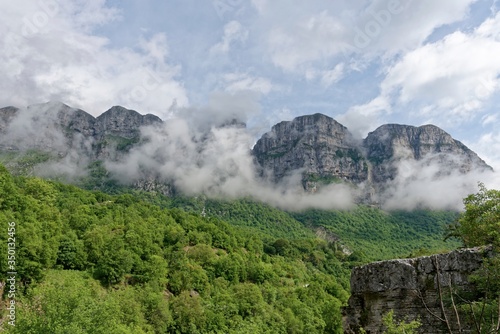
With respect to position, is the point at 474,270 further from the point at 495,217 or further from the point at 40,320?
the point at 40,320

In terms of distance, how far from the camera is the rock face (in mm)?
9413

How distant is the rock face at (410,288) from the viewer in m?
9.41

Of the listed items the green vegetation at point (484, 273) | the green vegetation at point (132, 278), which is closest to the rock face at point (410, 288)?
the green vegetation at point (484, 273)

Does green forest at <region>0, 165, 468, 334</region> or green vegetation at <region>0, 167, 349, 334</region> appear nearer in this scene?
green vegetation at <region>0, 167, 349, 334</region>

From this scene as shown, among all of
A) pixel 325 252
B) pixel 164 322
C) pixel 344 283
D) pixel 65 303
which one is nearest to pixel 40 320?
pixel 65 303

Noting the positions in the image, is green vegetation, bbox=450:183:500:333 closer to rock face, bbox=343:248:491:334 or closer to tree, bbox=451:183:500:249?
tree, bbox=451:183:500:249

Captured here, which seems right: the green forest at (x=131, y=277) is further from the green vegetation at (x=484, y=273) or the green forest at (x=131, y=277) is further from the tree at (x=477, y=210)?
the tree at (x=477, y=210)

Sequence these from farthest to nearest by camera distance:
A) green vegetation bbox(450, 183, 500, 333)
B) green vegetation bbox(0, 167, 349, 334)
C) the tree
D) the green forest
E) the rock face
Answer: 1. the green forest
2. green vegetation bbox(0, 167, 349, 334)
3. the tree
4. the rock face
5. green vegetation bbox(450, 183, 500, 333)

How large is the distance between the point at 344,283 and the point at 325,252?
141 ft

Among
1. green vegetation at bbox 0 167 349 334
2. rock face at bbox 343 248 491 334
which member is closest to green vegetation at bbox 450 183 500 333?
rock face at bbox 343 248 491 334

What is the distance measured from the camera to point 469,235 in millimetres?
19266

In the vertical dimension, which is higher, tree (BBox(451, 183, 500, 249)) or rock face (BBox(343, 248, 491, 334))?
tree (BBox(451, 183, 500, 249))

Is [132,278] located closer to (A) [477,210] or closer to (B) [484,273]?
(A) [477,210]

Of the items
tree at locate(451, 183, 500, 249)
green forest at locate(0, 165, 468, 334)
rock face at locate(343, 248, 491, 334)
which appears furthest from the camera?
green forest at locate(0, 165, 468, 334)
